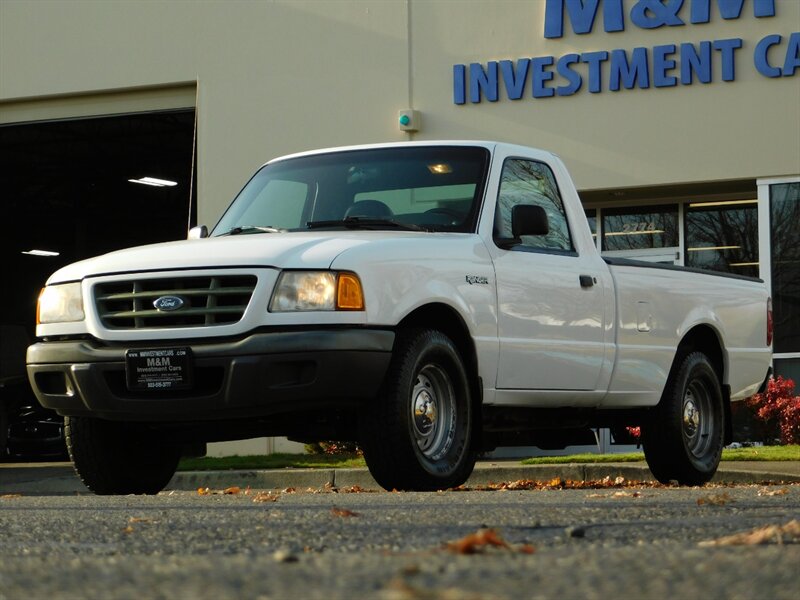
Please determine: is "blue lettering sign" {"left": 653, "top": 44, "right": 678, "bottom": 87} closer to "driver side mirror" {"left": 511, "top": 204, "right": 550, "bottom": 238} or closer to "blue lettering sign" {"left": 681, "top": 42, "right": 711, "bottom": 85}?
"blue lettering sign" {"left": 681, "top": 42, "right": 711, "bottom": 85}

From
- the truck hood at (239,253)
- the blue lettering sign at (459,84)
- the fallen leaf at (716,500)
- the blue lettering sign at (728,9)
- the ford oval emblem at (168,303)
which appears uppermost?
the blue lettering sign at (728,9)

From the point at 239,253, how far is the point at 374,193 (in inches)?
55.4

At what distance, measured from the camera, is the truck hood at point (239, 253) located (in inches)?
284

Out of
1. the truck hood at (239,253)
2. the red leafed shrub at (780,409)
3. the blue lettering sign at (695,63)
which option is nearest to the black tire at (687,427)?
the truck hood at (239,253)

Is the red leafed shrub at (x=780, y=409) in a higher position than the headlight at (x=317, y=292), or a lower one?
lower

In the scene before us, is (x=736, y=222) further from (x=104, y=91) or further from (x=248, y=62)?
(x=104, y=91)

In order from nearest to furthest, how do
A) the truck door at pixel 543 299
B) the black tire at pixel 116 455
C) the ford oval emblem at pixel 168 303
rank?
the ford oval emblem at pixel 168 303, the black tire at pixel 116 455, the truck door at pixel 543 299

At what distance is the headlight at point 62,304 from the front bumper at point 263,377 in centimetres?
45

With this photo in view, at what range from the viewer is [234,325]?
7.16m

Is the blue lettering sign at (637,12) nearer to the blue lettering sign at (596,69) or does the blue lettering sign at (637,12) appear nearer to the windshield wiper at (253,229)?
the blue lettering sign at (596,69)

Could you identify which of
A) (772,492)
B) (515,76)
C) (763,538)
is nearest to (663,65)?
(515,76)

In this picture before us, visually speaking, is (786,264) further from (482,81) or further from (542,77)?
(482,81)

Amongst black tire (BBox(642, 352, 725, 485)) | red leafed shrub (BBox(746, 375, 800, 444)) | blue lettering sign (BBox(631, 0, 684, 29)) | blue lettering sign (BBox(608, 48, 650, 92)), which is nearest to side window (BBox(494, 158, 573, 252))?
black tire (BBox(642, 352, 725, 485))

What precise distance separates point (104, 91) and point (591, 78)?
6.69 metres
